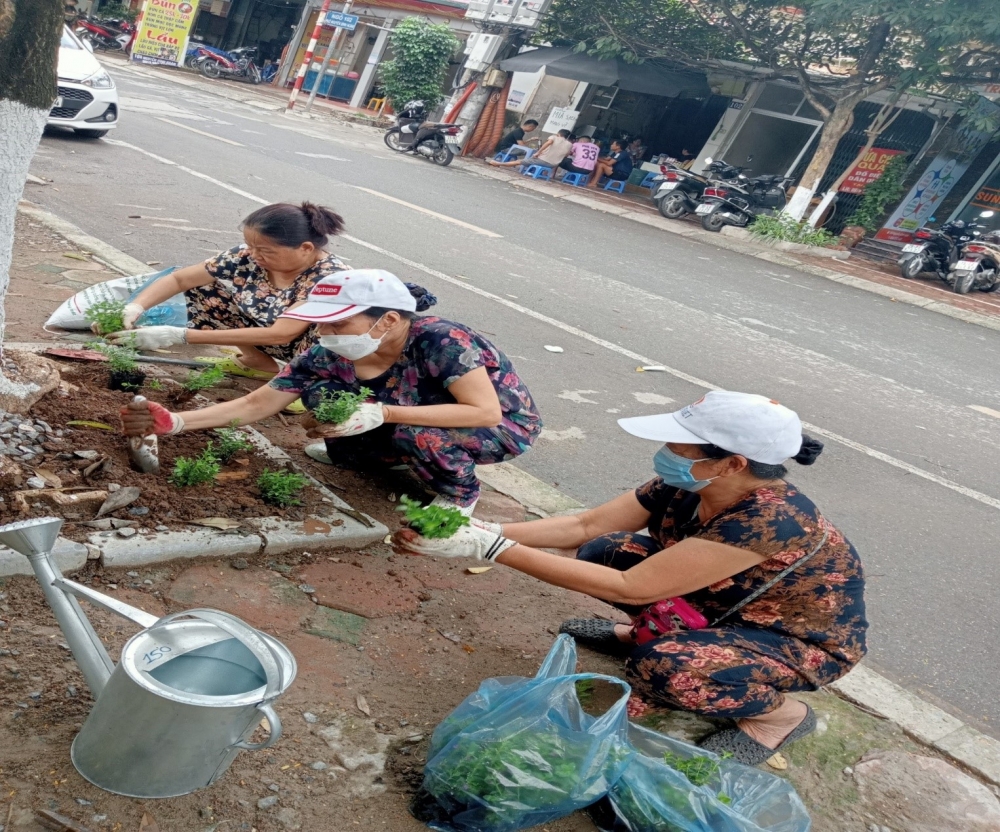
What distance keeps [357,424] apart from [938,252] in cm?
1325

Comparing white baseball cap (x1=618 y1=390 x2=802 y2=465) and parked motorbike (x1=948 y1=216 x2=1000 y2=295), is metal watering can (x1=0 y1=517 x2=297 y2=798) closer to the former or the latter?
white baseball cap (x1=618 y1=390 x2=802 y2=465)

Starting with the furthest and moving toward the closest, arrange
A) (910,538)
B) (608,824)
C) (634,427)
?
(910,538)
(634,427)
(608,824)

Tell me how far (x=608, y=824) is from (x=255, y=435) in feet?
6.47

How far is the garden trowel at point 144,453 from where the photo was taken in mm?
2869

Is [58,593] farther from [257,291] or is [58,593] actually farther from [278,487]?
[257,291]

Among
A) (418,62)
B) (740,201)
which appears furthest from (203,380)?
(418,62)

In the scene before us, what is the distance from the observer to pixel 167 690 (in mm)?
1671

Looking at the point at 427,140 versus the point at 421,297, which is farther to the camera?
the point at 427,140

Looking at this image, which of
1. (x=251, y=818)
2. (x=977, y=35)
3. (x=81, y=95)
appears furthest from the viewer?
(x=977, y=35)

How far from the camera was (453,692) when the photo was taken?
253 cm

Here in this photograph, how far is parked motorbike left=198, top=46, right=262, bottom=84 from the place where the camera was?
24922 millimetres

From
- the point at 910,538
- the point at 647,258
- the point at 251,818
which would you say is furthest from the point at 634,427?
the point at 647,258

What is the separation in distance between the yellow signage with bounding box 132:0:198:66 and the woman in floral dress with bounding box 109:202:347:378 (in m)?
22.1

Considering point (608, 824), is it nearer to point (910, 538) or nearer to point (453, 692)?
point (453, 692)
